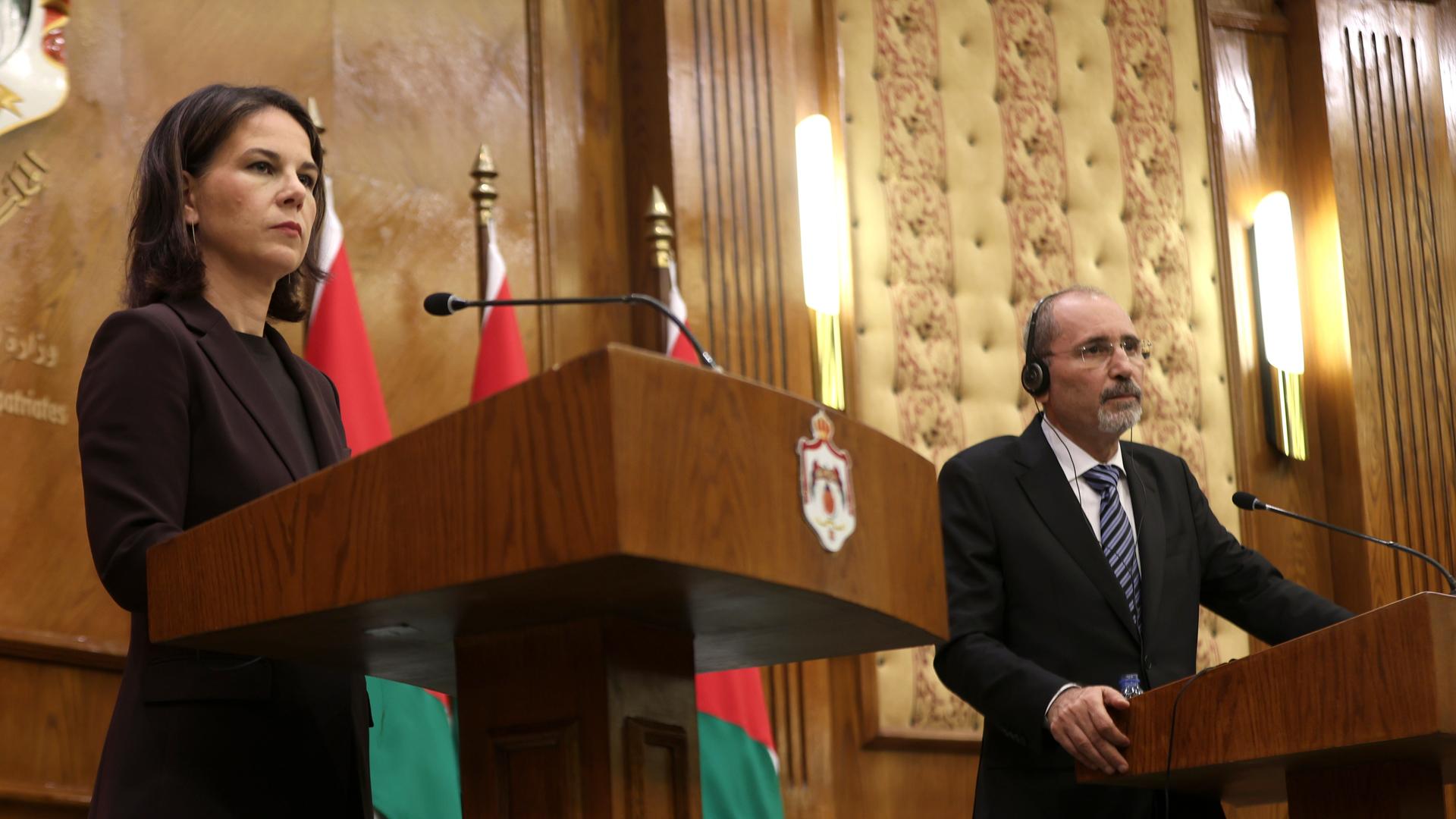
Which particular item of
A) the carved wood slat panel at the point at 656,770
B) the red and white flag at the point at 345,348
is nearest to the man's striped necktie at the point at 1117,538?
the carved wood slat panel at the point at 656,770

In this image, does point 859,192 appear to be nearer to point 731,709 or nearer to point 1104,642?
point 731,709

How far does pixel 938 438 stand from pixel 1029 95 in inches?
49.0

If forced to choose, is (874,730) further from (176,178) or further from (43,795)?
(176,178)

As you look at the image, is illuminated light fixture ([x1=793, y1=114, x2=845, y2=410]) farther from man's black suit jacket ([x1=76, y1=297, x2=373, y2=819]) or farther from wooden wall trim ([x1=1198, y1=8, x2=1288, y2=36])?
man's black suit jacket ([x1=76, y1=297, x2=373, y2=819])

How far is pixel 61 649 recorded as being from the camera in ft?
10.4

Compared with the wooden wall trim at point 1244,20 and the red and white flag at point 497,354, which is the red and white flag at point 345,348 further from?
the wooden wall trim at point 1244,20

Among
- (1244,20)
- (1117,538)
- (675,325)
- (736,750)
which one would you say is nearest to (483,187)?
(675,325)

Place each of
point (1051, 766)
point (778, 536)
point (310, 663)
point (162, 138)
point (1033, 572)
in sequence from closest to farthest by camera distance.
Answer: point (778, 536) < point (310, 663) < point (162, 138) < point (1051, 766) < point (1033, 572)

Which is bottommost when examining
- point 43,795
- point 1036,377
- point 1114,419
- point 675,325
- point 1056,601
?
point 43,795

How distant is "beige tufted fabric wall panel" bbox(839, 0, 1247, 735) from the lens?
4891 mm

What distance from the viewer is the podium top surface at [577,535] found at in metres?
1.17

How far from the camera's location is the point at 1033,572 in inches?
104

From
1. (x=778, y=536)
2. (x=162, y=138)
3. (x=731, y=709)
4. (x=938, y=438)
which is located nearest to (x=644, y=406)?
(x=778, y=536)

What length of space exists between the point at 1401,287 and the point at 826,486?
4.76 metres
